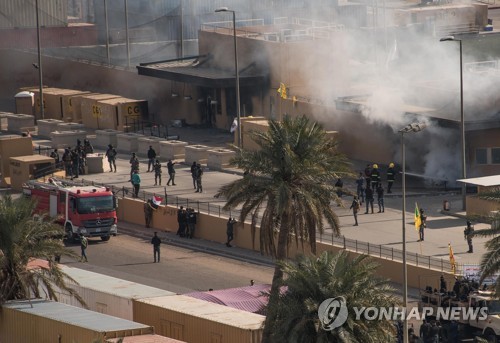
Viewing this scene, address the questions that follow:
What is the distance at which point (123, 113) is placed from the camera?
7194cm

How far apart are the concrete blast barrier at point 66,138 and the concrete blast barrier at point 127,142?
1.54 meters

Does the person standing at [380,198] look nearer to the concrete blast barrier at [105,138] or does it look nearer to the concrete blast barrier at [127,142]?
the concrete blast barrier at [127,142]

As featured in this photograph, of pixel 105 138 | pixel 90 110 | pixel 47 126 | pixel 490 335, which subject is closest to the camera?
pixel 490 335

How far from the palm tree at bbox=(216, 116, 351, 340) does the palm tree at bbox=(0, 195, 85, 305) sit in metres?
4.35

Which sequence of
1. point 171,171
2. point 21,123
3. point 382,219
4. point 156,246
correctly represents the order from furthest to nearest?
point 21,123 → point 171,171 → point 382,219 → point 156,246

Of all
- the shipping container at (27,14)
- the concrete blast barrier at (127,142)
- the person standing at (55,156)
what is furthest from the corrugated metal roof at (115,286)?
the shipping container at (27,14)

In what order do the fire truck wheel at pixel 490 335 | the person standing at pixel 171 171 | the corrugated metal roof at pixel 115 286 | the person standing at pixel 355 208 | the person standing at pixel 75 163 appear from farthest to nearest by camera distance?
1. the person standing at pixel 75 163
2. the person standing at pixel 171 171
3. the person standing at pixel 355 208
4. the corrugated metal roof at pixel 115 286
5. the fire truck wheel at pixel 490 335

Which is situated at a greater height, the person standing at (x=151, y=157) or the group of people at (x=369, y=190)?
the person standing at (x=151, y=157)

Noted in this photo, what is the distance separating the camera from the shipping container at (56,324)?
34.9 meters

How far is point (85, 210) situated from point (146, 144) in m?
14.2

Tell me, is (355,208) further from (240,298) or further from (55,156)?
(55,156)

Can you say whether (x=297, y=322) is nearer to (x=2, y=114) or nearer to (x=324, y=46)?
(x=324, y=46)

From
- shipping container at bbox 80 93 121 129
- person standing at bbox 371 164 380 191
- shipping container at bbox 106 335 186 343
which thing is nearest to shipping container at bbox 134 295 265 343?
shipping container at bbox 106 335 186 343

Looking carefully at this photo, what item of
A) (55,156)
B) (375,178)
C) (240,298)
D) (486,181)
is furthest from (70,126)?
(240,298)
